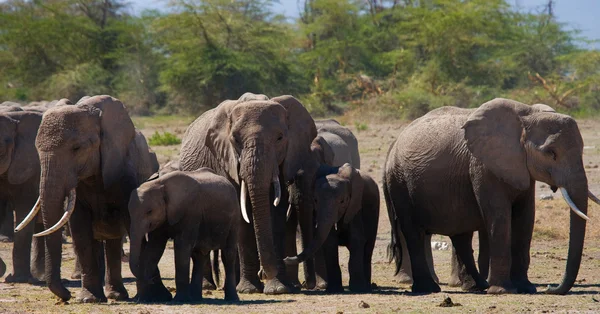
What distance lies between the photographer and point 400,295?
10148 mm

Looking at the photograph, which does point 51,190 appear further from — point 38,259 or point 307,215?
point 38,259

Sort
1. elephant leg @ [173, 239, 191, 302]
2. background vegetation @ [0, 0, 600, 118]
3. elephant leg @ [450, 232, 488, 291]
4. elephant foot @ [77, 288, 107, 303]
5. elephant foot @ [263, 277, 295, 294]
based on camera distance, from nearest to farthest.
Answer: elephant leg @ [173, 239, 191, 302], elephant foot @ [77, 288, 107, 303], elephant foot @ [263, 277, 295, 294], elephant leg @ [450, 232, 488, 291], background vegetation @ [0, 0, 600, 118]

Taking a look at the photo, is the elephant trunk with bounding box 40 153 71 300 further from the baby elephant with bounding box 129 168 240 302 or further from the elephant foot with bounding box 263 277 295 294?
the elephant foot with bounding box 263 277 295 294

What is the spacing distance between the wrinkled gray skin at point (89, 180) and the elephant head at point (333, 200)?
1577 mm

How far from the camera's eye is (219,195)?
9453 millimetres

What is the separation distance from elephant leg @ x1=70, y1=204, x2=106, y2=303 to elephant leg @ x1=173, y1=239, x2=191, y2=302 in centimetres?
71

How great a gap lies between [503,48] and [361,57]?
193 inches

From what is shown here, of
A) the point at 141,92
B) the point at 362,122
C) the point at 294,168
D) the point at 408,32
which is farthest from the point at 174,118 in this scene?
the point at 294,168

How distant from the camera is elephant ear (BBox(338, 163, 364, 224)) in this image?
10.6 m

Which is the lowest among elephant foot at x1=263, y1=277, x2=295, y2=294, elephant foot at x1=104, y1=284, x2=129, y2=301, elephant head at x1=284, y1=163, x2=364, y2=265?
elephant foot at x1=263, y1=277, x2=295, y2=294

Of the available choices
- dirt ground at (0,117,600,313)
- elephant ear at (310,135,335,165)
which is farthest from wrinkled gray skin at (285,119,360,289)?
dirt ground at (0,117,600,313)

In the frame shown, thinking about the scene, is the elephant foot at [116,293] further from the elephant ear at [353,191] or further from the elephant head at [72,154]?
the elephant ear at [353,191]

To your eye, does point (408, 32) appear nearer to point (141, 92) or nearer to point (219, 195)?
point (141, 92)

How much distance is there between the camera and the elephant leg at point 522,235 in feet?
34.0
